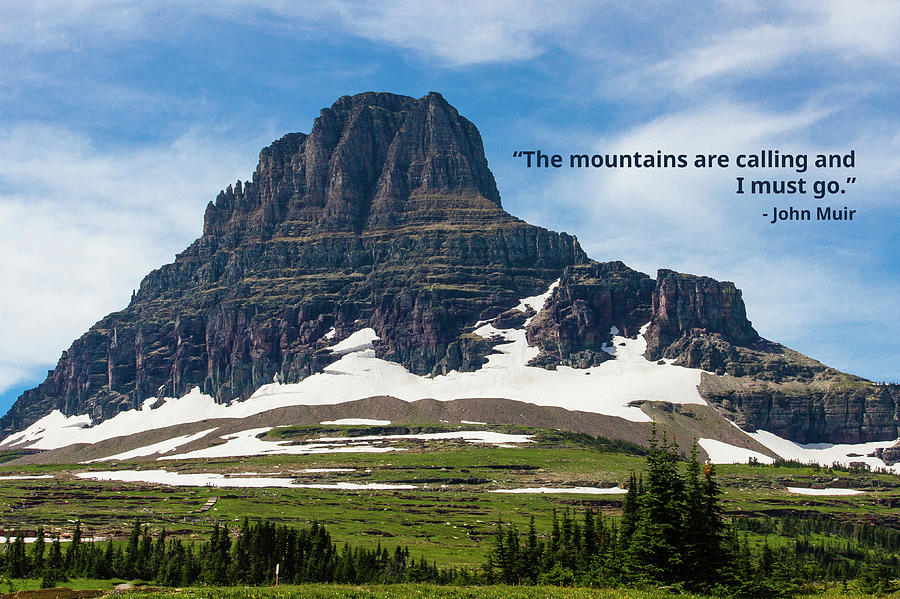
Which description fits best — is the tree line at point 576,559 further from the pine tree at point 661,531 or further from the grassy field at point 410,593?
the grassy field at point 410,593

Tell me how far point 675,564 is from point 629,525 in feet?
82.4

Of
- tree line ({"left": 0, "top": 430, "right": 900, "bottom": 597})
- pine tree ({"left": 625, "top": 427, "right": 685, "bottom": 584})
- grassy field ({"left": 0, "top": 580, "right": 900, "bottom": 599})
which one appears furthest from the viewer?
pine tree ({"left": 625, "top": 427, "right": 685, "bottom": 584})

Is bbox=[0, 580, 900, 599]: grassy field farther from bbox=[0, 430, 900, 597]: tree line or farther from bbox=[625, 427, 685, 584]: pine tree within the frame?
bbox=[625, 427, 685, 584]: pine tree

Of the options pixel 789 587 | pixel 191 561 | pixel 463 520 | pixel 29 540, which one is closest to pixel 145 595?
pixel 789 587

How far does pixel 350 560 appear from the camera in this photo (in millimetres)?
109938

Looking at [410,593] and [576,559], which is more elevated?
[410,593]

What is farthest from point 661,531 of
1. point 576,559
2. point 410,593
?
point 576,559

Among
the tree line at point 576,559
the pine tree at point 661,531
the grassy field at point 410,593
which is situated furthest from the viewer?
the pine tree at point 661,531

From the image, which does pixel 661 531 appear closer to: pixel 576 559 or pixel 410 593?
pixel 410 593

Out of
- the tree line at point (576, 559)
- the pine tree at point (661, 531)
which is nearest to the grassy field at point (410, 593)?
the tree line at point (576, 559)

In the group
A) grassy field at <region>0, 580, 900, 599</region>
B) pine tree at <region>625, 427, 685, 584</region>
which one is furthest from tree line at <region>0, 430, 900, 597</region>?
grassy field at <region>0, 580, 900, 599</region>

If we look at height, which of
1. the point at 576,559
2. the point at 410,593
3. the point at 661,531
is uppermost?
the point at 661,531

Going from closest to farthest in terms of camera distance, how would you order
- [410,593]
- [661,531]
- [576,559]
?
[410,593], [661,531], [576,559]

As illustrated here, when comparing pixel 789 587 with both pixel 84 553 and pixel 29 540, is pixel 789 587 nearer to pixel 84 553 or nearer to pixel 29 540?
pixel 84 553
